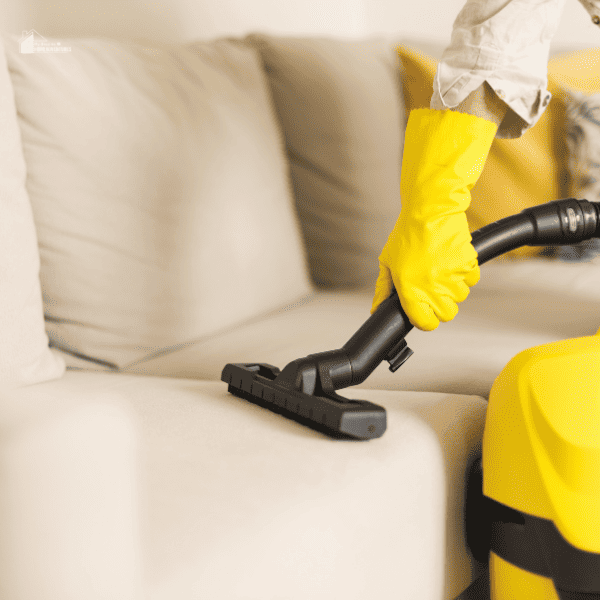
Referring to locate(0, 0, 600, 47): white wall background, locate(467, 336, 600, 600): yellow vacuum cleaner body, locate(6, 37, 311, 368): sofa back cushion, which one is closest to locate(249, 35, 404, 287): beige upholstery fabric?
locate(6, 37, 311, 368): sofa back cushion

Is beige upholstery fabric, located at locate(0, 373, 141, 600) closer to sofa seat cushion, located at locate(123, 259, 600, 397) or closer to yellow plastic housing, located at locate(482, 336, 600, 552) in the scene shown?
yellow plastic housing, located at locate(482, 336, 600, 552)

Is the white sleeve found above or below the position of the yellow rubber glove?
above

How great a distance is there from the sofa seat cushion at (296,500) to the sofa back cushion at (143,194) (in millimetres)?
258

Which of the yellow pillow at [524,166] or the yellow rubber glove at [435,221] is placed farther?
the yellow pillow at [524,166]

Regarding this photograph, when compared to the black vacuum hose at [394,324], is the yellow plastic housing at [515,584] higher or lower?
lower

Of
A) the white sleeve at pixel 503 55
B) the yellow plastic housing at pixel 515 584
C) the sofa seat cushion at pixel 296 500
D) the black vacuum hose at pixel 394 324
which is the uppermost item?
the white sleeve at pixel 503 55

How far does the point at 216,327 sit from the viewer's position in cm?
114

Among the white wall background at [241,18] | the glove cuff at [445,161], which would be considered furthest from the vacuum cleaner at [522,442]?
the white wall background at [241,18]

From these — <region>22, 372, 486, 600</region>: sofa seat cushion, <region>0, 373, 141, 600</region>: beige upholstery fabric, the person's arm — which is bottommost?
<region>22, 372, 486, 600</region>: sofa seat cushion

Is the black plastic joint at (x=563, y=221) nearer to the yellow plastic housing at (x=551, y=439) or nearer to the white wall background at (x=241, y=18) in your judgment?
the yellow plastic housing at (x=551, y=439)

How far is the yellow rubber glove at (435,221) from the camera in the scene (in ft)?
2.63

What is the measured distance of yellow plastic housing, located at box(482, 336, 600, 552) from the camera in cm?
59

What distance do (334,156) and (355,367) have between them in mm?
760

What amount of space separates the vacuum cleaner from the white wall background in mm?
813
